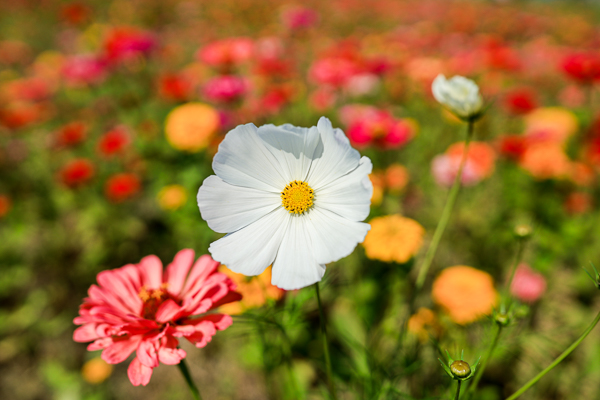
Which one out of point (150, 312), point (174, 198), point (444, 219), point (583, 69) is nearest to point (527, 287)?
point (444, 219)

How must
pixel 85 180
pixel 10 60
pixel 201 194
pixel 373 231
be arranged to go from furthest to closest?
pixel 10 60 < pixel 85 180 < pixel 373 231 < pixel 201 194

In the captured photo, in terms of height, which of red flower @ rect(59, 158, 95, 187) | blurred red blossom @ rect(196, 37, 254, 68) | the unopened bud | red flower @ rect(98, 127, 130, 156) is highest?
blurred red blossom @ rect(196, 37, 254, 68)

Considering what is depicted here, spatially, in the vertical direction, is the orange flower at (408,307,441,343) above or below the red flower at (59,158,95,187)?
below

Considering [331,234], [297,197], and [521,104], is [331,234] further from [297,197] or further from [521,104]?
[521,104]

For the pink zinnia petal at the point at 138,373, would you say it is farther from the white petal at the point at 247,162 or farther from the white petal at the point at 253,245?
the white petal at the point at 247,162

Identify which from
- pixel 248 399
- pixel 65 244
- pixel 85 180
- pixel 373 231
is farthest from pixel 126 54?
pixel 248 399

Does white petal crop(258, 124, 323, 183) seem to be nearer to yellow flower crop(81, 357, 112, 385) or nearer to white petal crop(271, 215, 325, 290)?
white petal crop(271, 215, 325, 290)

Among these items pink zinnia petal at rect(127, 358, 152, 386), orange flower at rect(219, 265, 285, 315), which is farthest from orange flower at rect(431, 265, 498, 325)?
pink zinnia petal at rect(127, 358, 152, 386)

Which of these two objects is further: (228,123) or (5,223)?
(5,223)

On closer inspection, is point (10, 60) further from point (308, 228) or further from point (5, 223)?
point (308, 228)
